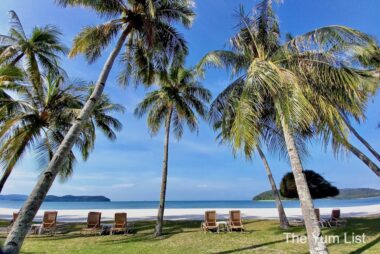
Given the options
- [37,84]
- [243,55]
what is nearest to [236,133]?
[243,55]

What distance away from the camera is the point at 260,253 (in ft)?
26.9

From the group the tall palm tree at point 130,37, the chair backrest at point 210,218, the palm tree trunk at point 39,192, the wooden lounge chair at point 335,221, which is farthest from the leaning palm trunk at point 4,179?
the wooden lounge chair at point 335,221

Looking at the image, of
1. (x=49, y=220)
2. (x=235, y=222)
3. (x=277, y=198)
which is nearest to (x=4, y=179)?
(x=49, y=220)

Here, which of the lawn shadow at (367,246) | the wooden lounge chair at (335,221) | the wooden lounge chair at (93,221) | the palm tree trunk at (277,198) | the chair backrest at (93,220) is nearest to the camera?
the lawn shadow at (367,246)

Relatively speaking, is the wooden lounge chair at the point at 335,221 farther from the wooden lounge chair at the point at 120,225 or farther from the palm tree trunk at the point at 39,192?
the palm tree trunk at the point at 39,192

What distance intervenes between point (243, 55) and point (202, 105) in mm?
5414

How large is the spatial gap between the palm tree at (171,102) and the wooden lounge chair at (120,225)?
200cm

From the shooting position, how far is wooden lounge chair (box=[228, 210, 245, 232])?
12.9m

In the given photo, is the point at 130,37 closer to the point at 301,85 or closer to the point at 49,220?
the point at 301,85

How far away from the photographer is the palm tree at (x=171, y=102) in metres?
13.5

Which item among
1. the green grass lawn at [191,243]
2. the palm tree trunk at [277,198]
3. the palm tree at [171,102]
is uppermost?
the palm tree at [171,102]

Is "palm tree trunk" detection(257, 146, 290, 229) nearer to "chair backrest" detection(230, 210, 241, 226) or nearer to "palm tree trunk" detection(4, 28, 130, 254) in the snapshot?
"chair backrest" detection(230, 210, 241, 226)

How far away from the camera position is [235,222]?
1347 centimetres

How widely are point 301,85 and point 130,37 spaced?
703cm
